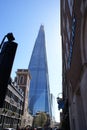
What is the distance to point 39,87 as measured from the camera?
130000 mm

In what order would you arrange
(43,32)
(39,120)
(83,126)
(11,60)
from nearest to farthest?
(11,60) → (83,126) → (39,120) → (43,32)

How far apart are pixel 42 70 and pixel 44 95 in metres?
22.4

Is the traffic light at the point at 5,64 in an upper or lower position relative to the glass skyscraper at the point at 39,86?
lower

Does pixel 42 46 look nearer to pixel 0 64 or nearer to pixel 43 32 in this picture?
pixel 43 32

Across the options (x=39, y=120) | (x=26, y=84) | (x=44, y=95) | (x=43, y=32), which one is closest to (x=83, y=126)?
(x=26, y=84)

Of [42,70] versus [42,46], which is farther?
[42,46]

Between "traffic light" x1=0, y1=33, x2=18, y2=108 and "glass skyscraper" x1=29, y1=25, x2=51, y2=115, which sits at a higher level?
"glass skyscraper" x1=29, y1=25, x2=51, y2=115

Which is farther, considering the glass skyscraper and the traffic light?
the glass skyscraper

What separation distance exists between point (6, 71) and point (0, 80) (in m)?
0.19

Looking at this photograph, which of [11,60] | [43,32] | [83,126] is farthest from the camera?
[43,32]

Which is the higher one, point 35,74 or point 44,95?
point 35,74

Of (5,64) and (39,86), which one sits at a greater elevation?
(39,86)

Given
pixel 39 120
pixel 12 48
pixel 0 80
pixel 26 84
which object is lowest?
pixel 39 120

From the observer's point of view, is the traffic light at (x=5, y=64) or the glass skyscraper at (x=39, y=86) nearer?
the traffic light at (x=5, y=64)
